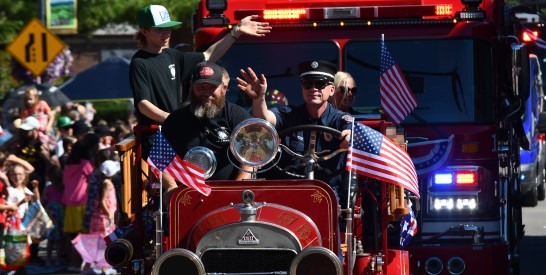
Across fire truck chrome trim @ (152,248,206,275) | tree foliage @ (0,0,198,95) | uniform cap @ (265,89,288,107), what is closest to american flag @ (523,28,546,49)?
uniform cap @ (265,89,288,107)

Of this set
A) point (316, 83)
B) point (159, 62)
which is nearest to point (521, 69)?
point (316, 83)

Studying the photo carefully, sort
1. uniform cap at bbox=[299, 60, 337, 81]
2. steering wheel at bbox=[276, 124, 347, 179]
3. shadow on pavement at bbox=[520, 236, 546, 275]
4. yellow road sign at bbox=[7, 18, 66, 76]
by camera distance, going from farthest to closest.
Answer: yellow road sign at bbox=[7, 18, 66, 76] < shadow on pavement at bbox=[520, 236, 546, 275] < uniform cap at bbox=[299, 60, 337, 81] < steering wheel at bbox=[276, 124, 347, 179]

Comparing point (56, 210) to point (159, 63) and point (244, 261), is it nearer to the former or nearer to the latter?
point (159, 63)

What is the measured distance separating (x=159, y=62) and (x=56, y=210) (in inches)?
288

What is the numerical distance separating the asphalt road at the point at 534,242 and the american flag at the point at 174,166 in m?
7.08

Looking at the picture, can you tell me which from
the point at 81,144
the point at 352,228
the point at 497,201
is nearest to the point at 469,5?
the point at 497,201

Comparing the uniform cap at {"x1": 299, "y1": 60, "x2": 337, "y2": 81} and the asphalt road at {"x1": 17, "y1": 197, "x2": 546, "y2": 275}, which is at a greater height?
the uniform cap at {"x1": 299, "y1": 60, "x2": 337, "y2": 81}

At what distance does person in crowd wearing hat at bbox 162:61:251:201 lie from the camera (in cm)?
880

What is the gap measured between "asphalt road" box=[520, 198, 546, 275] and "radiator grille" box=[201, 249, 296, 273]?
23.3 feet

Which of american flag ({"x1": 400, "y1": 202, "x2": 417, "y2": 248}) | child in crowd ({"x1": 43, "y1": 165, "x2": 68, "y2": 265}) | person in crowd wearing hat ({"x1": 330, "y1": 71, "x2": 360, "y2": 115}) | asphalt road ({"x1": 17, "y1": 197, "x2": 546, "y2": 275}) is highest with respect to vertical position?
person in crowd wearing hat ({"x1": 330, "y1": 71, "x2": 360, "y2": 115})

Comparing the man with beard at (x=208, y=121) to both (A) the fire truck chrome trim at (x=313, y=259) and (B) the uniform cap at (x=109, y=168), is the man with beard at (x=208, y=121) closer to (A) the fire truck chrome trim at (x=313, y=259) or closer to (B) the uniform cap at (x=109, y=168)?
(A) the fire truck chrome trim at (x=313, y=259)

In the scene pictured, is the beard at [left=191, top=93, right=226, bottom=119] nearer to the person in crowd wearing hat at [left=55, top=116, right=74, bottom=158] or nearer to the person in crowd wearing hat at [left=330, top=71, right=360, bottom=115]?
the person in crowd wearing hat at [left=330, top=71, right=360, bottom=115]

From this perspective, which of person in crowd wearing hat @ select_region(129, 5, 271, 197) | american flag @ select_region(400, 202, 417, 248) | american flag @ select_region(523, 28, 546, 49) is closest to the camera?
american flag @ select_region(400, 202, 417, 248)

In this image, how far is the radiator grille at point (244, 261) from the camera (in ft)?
26.2
